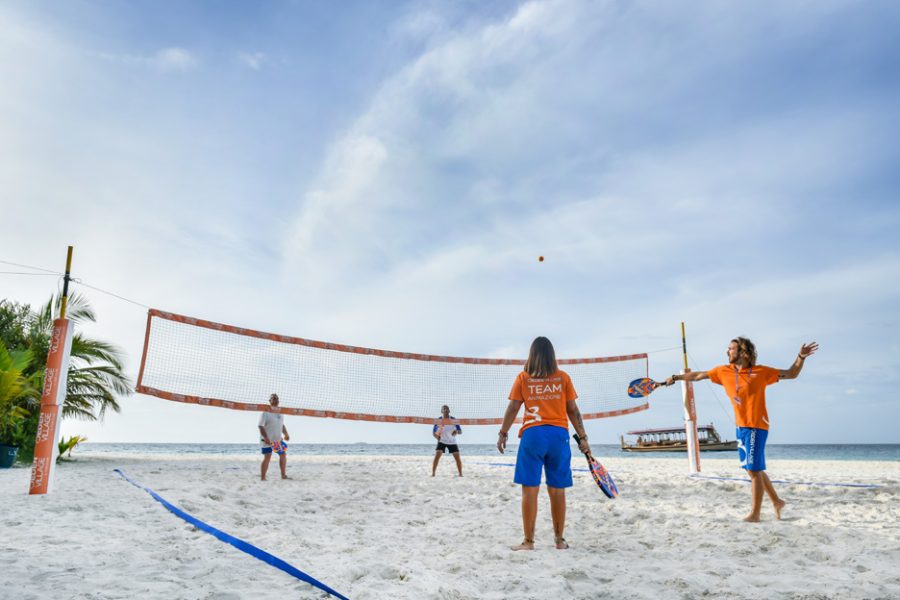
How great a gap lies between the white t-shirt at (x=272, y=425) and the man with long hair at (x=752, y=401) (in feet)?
19.6

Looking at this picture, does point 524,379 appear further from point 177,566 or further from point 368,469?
point 368,469

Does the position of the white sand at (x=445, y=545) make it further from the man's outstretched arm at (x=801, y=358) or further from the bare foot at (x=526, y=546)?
the man's outstretched arm at (x=801, y=358)

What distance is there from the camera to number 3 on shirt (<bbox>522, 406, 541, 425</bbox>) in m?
3.99

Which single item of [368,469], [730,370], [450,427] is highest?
[730,370]

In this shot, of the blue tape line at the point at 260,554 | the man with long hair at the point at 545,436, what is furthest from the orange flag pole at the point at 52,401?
the man with long hair at the point at 545,436

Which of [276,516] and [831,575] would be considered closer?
[831,575]

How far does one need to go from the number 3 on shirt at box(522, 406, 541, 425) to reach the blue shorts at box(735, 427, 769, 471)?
1.98 meters

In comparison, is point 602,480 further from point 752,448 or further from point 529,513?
point 752,448

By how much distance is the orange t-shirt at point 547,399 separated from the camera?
13.1 feet

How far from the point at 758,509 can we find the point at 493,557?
8.20ft

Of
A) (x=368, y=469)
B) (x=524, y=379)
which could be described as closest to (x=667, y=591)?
(x=524, y=379)

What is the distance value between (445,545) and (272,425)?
15.6 ft

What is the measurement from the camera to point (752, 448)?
15.6 ft

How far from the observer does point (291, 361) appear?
8117mm
